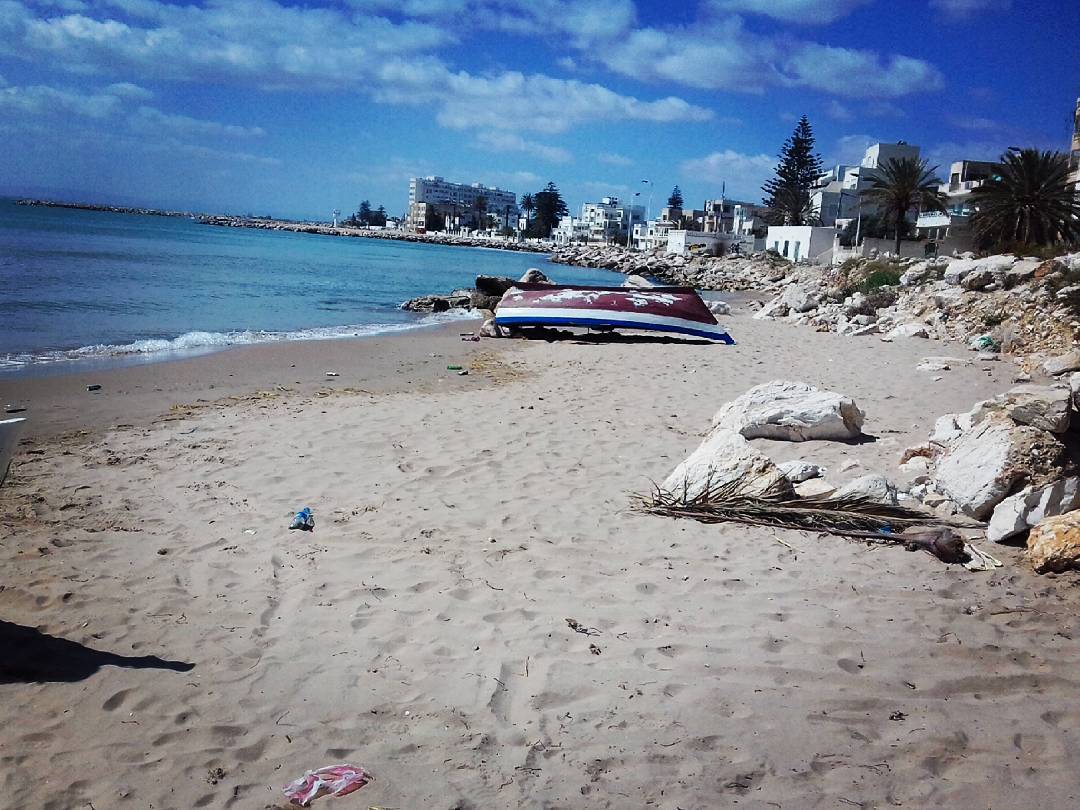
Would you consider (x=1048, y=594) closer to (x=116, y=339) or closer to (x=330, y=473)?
(x=330, y=473)

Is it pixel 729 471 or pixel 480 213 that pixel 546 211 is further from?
pixel 729 471

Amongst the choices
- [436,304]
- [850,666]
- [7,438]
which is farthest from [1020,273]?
[7,438]

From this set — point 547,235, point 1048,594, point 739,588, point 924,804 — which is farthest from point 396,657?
point 547,235

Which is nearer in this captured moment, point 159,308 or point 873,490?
point 873,490

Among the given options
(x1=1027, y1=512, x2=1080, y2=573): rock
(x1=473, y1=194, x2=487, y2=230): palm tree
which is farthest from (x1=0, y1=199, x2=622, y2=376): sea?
(x1=473, y1=194, x2=487, y2=230): palm tree

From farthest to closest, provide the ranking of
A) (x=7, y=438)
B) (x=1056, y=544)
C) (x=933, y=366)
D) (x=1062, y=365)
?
(x=933, y=366), (x=1062, y=365), (x=1056, y=544), (x=7, y=438)

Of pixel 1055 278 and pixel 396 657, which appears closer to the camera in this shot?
pixel 396 657

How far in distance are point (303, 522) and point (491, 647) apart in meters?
2.07

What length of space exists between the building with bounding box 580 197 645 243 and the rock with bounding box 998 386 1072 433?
129610mm

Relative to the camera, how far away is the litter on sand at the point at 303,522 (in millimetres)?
5215

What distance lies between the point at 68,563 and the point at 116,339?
39.1ft

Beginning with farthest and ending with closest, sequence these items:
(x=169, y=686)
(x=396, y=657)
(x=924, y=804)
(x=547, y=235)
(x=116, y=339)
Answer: (x=547, y=235), (x=116, y=339), (x=396, y=657), (x=169, y=686), (x=924, y=804)

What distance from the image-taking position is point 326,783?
2.81m

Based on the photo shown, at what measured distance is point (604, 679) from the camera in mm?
3477
